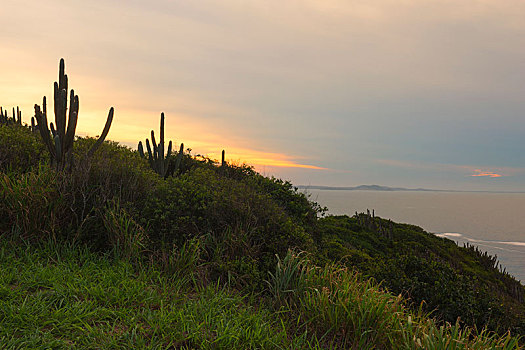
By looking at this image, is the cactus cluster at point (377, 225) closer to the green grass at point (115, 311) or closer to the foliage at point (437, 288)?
the foliage at point (437, 288)

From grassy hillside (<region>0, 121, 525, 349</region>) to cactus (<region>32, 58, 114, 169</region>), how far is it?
84cm

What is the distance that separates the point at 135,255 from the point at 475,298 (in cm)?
793

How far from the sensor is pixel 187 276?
19.2 ft

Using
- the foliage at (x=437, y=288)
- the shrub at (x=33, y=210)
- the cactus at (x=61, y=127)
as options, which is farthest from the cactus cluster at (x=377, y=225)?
the shrub at (x=33, y=210)

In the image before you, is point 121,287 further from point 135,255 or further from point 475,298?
point 475,298

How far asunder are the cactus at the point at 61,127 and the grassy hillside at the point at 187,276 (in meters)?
0.84

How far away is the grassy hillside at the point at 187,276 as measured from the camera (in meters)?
4.30

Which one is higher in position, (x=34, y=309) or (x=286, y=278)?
(x=286, y=278)

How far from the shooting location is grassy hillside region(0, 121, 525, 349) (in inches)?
169

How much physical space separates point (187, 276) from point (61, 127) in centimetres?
494

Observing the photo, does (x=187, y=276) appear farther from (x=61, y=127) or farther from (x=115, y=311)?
(x=61, y=127)

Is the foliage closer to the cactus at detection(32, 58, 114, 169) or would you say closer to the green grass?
the green grass

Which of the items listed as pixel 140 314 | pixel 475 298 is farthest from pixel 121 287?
pixel 475 298

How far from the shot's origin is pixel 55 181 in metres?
7.07
